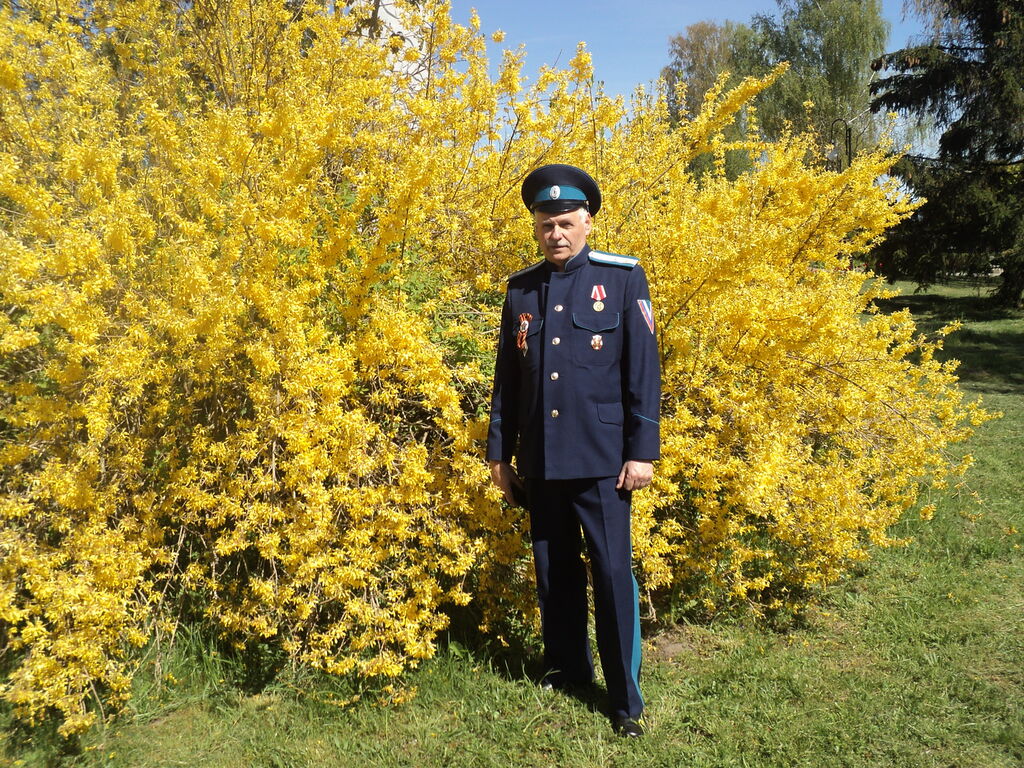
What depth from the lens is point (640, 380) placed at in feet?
8.04

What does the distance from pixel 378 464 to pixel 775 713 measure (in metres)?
1.76

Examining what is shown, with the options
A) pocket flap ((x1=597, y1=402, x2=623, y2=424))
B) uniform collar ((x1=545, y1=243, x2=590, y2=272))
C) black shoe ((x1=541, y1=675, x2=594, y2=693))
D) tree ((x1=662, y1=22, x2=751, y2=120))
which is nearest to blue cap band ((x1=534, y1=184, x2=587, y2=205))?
uniform collar ((x1=545, y1=243, x2=590, y2=272))

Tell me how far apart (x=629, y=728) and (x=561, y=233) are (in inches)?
70.2

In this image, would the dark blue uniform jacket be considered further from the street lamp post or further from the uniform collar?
the street lamp post

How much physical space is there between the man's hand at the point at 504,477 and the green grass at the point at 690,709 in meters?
0.75

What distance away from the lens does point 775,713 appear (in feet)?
8.47

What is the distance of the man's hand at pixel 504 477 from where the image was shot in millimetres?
2648

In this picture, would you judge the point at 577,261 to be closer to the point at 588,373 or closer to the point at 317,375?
the point at 588,373

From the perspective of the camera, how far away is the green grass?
2395mm

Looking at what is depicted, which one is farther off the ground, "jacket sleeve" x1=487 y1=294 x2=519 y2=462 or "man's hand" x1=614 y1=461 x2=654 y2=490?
"jacket sleeve" x1=487 y1=294 x2=519 y2=462

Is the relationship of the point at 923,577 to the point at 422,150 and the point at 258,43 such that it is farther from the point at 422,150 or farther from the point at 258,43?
the point at 258,43

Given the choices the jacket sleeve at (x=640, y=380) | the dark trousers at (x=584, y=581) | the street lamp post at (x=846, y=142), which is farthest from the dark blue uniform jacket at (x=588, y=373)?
the street lamp post at (x=846, y=142)

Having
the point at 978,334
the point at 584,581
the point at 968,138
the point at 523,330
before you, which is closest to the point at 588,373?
the point at 523,330

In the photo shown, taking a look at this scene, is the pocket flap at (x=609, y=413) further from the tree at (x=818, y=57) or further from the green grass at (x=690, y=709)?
the tree at (x=818, y=57)
